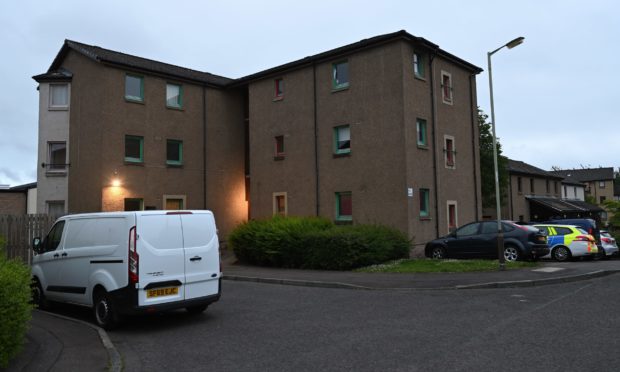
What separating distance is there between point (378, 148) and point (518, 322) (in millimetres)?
13122

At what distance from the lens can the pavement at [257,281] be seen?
6.11 m

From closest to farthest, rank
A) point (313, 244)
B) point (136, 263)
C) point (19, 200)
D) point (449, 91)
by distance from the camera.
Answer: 1. point (136, 263)
2. point (313, 244)
3. point (449, 91)
4. point (19, 200)

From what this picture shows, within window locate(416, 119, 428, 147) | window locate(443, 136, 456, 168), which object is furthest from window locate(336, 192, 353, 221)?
window locate(443, 136, 456, 168)

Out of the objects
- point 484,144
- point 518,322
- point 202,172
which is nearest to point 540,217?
point 484,144

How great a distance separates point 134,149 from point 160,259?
55.2 feet

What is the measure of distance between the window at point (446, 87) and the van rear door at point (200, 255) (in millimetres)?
16031

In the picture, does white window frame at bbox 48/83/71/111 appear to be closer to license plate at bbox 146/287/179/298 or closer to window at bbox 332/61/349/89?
window at bbox 332/61/349/89

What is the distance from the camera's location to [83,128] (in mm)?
23250

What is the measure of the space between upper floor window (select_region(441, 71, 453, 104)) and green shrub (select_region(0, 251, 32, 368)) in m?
19.6

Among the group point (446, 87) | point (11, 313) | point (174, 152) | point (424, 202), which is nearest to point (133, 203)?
point (174, 152)

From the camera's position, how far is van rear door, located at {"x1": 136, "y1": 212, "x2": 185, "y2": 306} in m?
8.00

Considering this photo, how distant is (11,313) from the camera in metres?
5.36

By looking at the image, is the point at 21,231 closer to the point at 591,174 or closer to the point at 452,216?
the point at 452,216

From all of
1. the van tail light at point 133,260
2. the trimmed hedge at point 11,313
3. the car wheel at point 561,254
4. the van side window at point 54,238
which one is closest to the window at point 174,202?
the van side window at point 54,238
